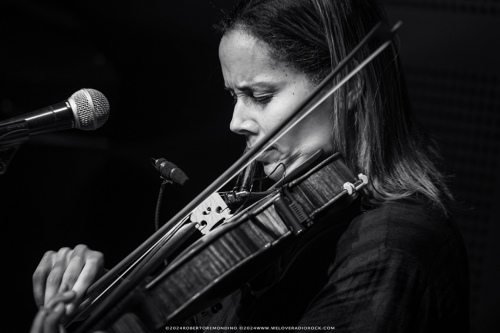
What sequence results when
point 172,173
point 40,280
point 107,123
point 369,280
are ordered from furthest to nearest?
point 107,123 → point 172,173 → point 40,280 → point 369,280

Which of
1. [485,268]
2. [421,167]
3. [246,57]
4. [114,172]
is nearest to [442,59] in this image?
[485,268]

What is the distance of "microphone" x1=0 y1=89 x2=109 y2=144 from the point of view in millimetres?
1000

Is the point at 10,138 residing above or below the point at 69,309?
above

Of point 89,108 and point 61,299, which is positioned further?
point 89,108

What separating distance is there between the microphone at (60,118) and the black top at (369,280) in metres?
0.56

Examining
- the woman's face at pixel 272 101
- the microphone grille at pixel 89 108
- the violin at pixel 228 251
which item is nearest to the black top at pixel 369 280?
the violin at pixel 228 251

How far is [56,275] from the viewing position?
1.09 meters

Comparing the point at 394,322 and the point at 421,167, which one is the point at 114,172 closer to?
the point at 421,167

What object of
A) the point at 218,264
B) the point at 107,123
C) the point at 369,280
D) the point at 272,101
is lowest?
the point at 369,280

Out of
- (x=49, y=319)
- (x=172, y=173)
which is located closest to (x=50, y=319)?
(x=49, y=319)

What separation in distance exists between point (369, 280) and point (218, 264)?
0.32 meters

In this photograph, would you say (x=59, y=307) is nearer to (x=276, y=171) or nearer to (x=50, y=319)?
(x=50, y=319)

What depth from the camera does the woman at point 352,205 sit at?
0.97m

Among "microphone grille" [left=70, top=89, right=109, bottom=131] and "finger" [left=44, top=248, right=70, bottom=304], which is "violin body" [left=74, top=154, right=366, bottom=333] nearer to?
"finger" [left=44, top=248, right=70, bottom=304]
